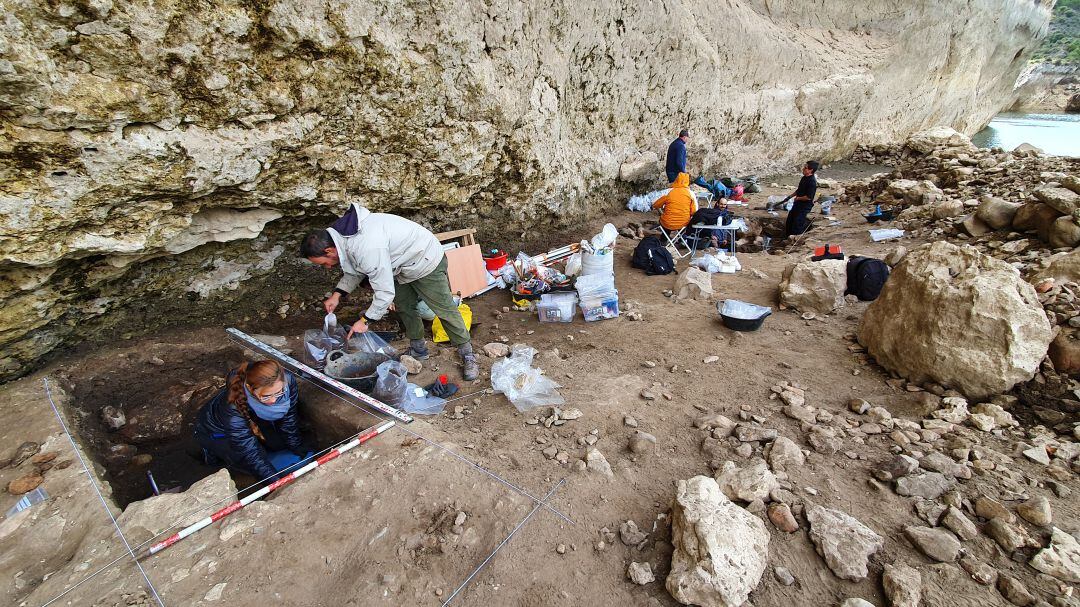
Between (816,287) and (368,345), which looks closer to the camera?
(368,345)

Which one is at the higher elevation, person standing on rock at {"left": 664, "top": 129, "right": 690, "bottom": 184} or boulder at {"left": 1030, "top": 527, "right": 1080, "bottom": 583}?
person standing on rock at {"left": 664, "top": 129, "right": 690, "bottom": 184}

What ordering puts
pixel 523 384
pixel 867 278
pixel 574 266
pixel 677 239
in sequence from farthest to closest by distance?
1. pixel 677 239
2. pixel 574 266
3. pixel 867 278
4. pixel 523 384

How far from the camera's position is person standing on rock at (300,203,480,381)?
304 centimetres

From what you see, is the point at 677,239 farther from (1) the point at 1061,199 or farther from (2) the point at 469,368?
(2) the point at 469,368

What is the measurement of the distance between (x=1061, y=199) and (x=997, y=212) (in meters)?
0.91

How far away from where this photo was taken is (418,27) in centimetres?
402

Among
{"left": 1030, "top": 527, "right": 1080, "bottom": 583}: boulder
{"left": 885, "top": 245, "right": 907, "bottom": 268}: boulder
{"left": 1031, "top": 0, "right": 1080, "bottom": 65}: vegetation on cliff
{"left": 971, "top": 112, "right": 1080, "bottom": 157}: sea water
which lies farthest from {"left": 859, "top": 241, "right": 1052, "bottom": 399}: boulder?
{"left": 1031, "top": 0, "right": 1080, "bottom": 65}: vegetation on cliff

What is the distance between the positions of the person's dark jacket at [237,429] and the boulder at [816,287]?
467cm

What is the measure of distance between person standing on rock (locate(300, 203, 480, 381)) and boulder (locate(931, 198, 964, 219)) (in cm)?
726

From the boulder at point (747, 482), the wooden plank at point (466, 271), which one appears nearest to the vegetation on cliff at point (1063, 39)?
the wooden plank at point (466, 271)

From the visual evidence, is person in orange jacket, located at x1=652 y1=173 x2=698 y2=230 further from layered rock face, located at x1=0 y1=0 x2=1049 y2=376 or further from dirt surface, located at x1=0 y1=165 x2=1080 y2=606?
dirt surface, located at x1=0 y1=165 x2=1080 y2=606

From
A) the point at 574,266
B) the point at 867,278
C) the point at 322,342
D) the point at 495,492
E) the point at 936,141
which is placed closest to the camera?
the point at 495,492

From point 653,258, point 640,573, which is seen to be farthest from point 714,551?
point 653,258

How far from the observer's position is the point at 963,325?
298 cm
